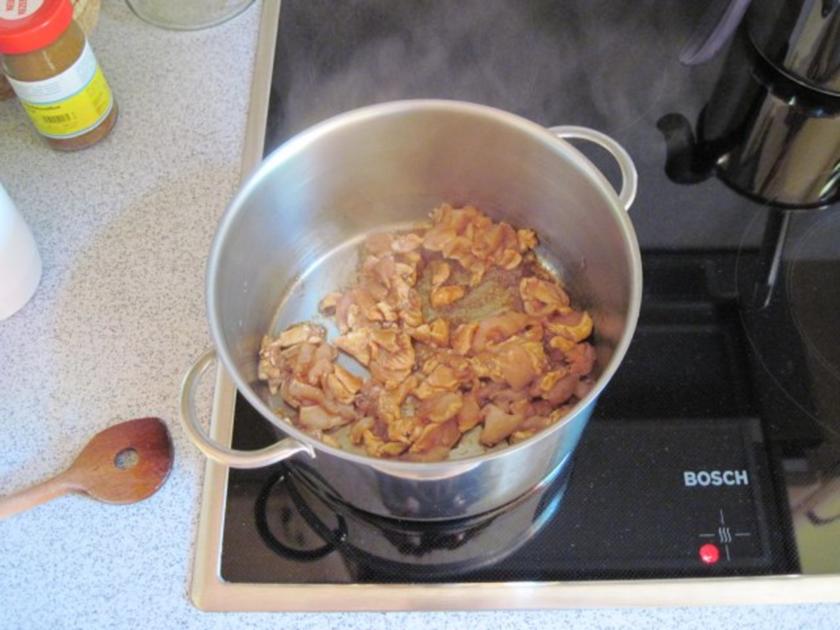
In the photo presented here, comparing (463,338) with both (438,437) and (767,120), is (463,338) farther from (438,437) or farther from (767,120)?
(767,120)

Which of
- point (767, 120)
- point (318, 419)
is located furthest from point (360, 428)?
point (767, 120)

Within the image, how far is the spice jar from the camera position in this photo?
32.0 inches

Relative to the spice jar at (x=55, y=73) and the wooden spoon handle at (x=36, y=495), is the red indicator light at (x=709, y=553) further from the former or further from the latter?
the spice jar at (x=55, y=73)

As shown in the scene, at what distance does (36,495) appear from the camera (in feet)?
2.45

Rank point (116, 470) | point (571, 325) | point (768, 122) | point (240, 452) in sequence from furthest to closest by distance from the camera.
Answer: point (768, 122) → point (571, 325) → point (116, 470) → point (240, 452)

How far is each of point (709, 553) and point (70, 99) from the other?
2.55 ft

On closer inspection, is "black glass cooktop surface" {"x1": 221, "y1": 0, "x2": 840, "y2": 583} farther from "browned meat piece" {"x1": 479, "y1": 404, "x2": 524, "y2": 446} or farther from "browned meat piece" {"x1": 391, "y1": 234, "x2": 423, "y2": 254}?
→ "browned meat piece" {"x1": 391, "y1": 234, "x2": 423, "y2": 254}

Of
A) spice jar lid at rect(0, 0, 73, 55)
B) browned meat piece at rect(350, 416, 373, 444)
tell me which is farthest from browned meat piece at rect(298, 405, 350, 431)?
spice jar lid at rect(0, 0, 73, 55)

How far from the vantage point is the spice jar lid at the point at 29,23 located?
805 millimetres

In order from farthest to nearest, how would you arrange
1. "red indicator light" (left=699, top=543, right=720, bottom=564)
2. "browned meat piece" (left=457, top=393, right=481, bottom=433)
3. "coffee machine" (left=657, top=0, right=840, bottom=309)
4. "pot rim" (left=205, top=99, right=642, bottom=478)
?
"coffee machine" (left=657, top=0, right=840, bottom=309)
"browned meat piece" (left=457, top=393, right=481, bottom=433)
"red indicator light" (left=699, top=543, right=720, bottom=564)
"pot rim" (left=205, top=99, right=642, bottom=478)

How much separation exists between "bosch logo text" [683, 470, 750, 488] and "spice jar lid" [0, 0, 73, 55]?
736mm

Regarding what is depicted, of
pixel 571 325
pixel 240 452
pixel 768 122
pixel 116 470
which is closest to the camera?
pixel 240 452

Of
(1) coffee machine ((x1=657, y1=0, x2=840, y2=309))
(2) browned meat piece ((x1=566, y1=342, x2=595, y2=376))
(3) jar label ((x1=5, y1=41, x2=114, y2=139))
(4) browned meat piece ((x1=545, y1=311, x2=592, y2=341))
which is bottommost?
(2) browned meat piece ((x1=566, y1=342, x2=595, y2=376))

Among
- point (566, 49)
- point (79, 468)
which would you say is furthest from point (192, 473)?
point (566, 49)
